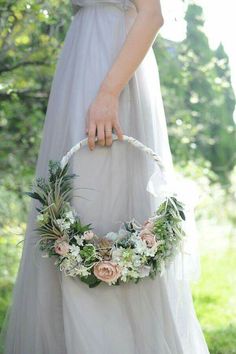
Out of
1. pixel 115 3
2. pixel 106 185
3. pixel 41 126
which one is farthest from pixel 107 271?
pixel 41 126

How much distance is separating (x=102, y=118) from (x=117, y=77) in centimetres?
15

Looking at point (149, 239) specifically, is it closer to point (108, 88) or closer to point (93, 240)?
point (93, 240)

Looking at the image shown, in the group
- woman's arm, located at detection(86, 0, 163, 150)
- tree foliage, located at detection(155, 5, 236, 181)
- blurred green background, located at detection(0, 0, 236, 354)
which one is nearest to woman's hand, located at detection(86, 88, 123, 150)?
woman's arm, located at detection(86, 0, 163, 150)

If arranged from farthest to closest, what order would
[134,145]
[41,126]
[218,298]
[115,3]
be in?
[41,126], [218,298], [115,3], [134,145]

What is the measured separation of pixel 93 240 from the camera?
2.50m

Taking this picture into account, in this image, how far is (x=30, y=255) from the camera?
2777 millimetres

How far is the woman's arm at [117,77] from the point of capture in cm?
251

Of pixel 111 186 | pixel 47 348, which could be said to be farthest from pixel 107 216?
pixel 47 348

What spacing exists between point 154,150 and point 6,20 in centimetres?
201

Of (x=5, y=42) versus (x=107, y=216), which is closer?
(x=107, y=216)

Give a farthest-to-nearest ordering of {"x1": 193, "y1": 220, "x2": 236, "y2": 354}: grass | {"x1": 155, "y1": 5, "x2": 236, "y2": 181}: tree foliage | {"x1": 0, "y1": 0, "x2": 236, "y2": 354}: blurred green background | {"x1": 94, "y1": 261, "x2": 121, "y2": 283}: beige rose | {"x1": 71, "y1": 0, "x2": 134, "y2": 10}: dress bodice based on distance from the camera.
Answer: {"x1": 155, "y1": 5, "x2": 236, "y2": 181}: tree foliage < {"x1": 0, "y1": 0, "x2": 236, "y2": 354}: blurred green background < {"x1": 193, "y1": 220, "x2": 236, "y2": 354}: grass < {"x1": 71, "y1": 0, "x2": 134, "y2": 10}: dress bodice < {"x1": 94, "y1": 261, "x2": 121, "y2": 283}: beige rose

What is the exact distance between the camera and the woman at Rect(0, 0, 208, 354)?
253cm

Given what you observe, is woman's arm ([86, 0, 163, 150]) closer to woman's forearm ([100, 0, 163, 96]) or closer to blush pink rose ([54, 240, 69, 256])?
woman's forearm ([100, 0, 163, 96])

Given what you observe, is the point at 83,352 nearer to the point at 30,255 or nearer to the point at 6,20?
the point at 30,255
